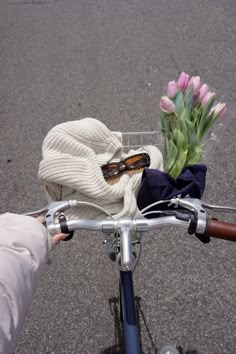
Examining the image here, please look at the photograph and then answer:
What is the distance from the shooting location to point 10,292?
44cm

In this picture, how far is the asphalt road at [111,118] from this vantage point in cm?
125

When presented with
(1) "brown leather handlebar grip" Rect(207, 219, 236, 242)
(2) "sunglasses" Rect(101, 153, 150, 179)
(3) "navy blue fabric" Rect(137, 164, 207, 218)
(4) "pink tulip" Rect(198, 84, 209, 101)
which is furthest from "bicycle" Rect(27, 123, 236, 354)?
(4) "pink tulip" Rect(198, 84, 209, 101)

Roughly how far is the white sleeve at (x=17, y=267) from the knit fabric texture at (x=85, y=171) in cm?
21

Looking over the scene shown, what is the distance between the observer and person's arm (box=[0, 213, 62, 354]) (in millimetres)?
429

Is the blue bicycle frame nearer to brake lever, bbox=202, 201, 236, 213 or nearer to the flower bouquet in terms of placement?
brake lever, bbox=202, 201, 236, 213

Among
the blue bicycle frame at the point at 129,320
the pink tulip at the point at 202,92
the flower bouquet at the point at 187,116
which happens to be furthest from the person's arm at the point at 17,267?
the pink tulip at the point at 202,92

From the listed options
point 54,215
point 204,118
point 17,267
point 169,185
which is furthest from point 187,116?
point 17,267

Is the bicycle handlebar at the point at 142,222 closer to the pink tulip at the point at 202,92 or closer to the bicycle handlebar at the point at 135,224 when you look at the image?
the bicycle handlebar at the point at 135,224

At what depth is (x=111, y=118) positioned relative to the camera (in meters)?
1.85

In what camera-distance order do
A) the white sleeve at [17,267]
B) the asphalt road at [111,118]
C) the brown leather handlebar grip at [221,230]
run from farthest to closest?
the asphalt road at [111,118] → the brown leather handlebar grip at [221,230] → the white sleeve at [17,267]

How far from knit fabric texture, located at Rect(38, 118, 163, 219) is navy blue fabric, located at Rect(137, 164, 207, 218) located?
0.16 feet

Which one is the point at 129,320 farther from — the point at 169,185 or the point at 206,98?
the point at 206,98

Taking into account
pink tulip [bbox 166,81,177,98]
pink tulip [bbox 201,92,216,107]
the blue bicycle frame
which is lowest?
the blue bicycle frame

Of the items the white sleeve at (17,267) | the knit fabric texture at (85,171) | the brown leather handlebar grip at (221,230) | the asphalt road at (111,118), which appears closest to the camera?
the white sleeve at (17,267)
